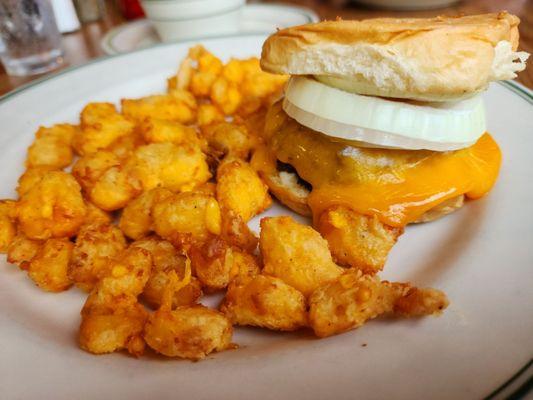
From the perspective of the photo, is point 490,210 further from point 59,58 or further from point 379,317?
point 59,58

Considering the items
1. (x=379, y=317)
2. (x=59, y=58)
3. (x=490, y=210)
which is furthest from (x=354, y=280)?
(x=59, y=58)

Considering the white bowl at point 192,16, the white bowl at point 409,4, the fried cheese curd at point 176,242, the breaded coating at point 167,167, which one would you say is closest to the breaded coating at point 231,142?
the fried cheese curd at point 176,242

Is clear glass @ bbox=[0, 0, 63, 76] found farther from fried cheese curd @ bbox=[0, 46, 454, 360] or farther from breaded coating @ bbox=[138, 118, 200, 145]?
breaded coating @ bbox=[138, 118, 200, 145]

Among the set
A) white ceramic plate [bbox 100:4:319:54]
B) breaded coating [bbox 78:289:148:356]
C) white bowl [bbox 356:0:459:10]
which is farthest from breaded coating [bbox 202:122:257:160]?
white bowl [bbox 356:0:459:10]

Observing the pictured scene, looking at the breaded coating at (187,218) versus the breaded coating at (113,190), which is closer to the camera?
the breaded coating at (187,218)

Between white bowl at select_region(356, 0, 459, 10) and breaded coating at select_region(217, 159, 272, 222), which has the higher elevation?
breaded coating at select_region(217, 159, 272, 222)

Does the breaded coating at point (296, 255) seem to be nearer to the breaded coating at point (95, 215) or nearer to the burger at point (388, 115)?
the burger at point (388, 115)
